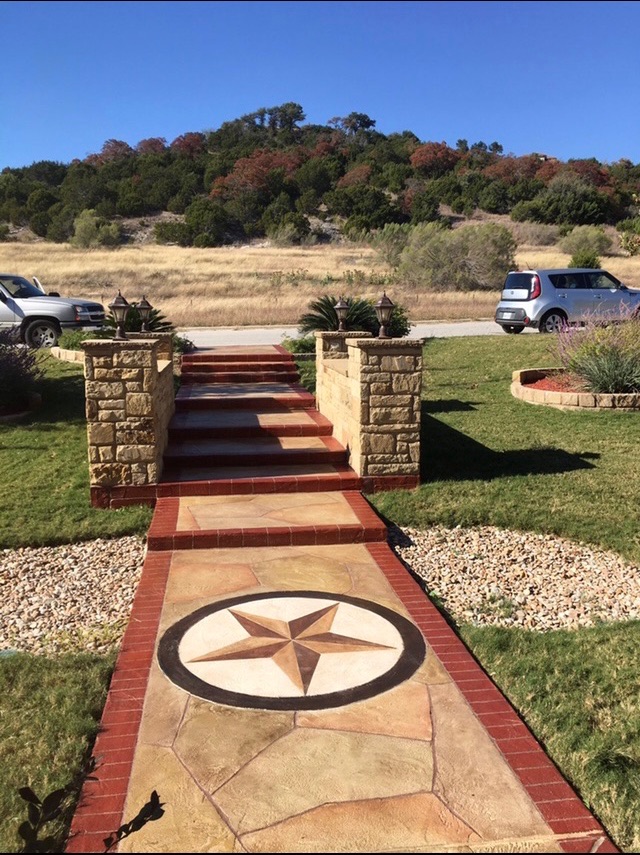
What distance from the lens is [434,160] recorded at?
61688mm

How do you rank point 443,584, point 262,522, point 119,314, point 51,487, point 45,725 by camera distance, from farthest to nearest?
point 51,487
point 119,314
point 262,522
point 443,584
point 45,725

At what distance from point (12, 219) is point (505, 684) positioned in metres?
59.1

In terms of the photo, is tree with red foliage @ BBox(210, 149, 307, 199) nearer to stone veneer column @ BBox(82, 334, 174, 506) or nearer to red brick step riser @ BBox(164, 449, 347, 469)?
red brick step riser @ BBox(164, 449, 347, 469)

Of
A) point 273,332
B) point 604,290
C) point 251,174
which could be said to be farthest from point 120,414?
point 251,174

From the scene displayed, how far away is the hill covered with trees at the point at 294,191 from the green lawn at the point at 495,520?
1515 inches

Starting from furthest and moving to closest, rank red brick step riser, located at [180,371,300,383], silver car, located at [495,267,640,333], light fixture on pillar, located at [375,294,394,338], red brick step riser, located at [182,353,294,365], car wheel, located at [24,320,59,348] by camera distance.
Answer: silver car, located at [495,267,640,333]
car wheel, located at [24,320,59,348]
red brick step riser, located at [182,353,294,365]
red brick step riser, located at [180,371,300,383]
light fixture on pillar, located at [375,294,394,338]

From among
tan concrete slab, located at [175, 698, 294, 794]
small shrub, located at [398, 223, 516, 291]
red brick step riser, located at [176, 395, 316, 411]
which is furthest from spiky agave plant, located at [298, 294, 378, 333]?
small shrub, located at [398, 223, 516, 291]

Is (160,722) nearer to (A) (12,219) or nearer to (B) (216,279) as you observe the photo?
(B) (216,279)

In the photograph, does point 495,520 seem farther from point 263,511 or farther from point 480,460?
point 263,511

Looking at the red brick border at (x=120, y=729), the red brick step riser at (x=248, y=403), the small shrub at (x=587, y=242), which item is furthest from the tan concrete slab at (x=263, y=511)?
the small shrub at (x=587, y=242)

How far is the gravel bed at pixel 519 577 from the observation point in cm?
456

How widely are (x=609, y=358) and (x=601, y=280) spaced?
25.2ft

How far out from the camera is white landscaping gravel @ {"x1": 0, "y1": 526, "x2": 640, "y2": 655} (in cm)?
442

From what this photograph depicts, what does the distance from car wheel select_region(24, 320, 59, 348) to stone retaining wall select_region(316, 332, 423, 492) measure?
10.5 metres
